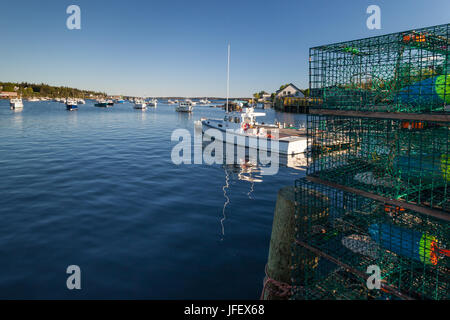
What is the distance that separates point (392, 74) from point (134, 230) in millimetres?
8411

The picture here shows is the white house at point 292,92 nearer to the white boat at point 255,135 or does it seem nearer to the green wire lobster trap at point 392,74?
the white boat at point 255,135

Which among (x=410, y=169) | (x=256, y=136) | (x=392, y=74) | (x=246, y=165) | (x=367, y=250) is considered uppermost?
(x=392, y=74)

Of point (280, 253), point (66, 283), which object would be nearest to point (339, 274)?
point (280, 253)

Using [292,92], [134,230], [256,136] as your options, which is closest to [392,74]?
[134,230]

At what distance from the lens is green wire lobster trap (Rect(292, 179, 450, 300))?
3957mm

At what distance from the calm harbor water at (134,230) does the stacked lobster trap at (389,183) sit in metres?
2.65

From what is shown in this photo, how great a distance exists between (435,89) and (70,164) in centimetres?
1994

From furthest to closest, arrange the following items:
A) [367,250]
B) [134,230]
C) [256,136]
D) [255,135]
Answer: [255,135] → [256,136] → [134,230] → [367,250]

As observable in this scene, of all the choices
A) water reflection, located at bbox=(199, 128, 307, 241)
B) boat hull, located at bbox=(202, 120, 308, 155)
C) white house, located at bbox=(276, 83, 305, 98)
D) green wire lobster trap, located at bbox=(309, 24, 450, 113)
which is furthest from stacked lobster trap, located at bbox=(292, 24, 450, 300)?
white house, located at bbox=(276, 83, 305, 98)

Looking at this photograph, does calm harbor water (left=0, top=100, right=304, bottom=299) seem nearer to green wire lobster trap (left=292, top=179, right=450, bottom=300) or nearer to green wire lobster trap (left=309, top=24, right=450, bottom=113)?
green wire lobster trap (left=292, top=179, right=450, bottom=300)

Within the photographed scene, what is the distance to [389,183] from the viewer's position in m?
4.00

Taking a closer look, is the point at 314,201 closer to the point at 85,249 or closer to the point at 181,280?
the point at 181,280

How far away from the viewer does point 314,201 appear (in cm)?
481

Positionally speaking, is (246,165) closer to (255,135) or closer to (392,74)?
(255,135)
